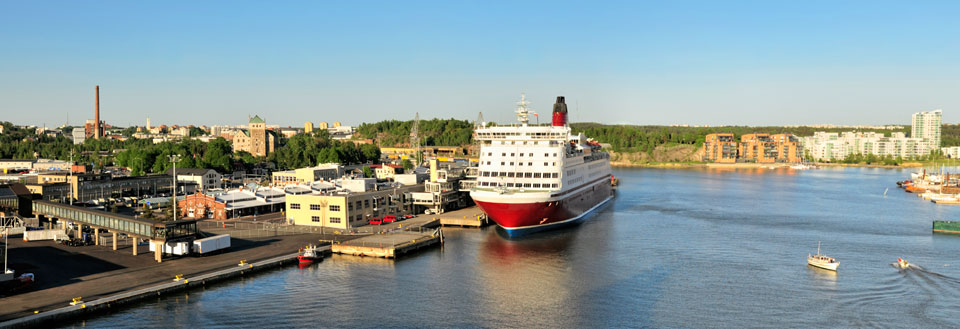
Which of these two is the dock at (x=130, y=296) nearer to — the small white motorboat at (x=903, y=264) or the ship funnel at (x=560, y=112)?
the small white motorboat at (x=903, y=264)

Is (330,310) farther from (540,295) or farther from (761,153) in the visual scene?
(761,153)

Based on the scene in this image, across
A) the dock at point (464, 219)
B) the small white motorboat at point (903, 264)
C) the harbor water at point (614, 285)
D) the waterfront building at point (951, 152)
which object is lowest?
the harbor water at point (614, 285)

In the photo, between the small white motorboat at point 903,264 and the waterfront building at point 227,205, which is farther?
the waterfront building at point 227,205

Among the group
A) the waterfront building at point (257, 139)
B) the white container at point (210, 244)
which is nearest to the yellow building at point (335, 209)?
the white container at point (210, 244)

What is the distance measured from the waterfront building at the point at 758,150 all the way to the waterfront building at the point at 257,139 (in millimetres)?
105916

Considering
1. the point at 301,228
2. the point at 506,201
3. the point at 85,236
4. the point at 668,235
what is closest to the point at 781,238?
the point at 668,235

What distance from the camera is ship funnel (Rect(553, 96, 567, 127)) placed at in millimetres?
59344

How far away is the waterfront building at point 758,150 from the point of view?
159 metres

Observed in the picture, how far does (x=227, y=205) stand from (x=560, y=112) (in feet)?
91.8

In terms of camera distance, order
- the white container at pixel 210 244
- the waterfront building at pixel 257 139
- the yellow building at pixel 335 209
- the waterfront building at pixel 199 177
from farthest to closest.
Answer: the waterfront building at pixel 257 139 < the waterfront building at pixel 199 177 < the yellow building at pixel 335 209 < the white container at pixel 210 244

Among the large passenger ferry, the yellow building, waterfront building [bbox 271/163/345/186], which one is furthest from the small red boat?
waterfront building [bbox 271/163/345/186]

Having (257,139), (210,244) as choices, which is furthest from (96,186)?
(257,139)

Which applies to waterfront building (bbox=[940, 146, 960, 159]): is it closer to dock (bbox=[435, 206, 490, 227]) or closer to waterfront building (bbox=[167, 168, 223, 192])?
dock (bbox=[435, 206, 490, 227])

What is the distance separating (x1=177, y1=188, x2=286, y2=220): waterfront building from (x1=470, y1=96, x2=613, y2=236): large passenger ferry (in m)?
17.3
